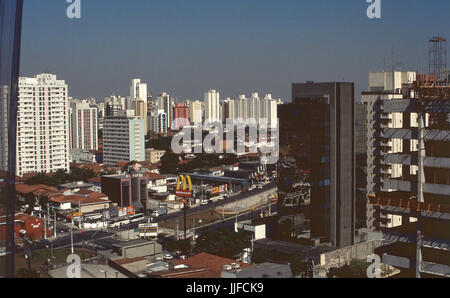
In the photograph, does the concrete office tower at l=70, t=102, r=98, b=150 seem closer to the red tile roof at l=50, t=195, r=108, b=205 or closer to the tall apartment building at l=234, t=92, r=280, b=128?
the tall apartment building at l=234, t=92, r=280, b=128

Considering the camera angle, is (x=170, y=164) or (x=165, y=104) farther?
(x=165, y=104)

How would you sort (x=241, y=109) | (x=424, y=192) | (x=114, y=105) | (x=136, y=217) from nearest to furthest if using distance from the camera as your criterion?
(x=424, y=192) < (x=136, y=217) < (x=241, y=109) < (x=114, y=105)

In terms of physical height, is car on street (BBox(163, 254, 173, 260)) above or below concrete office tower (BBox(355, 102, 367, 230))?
below

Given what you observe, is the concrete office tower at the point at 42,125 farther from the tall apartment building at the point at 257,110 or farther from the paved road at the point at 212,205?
the tall apartment building at the point at 257,110

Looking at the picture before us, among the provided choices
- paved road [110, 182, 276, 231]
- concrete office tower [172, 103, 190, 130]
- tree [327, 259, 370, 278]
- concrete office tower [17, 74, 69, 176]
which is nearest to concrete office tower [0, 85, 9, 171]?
tree [327, 259, 370, 278]

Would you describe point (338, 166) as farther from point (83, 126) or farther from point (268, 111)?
point (268, 111)

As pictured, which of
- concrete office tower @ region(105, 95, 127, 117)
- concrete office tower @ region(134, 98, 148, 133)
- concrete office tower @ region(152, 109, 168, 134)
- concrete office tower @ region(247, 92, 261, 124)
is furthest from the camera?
concrete office tower @ region(152, 109, 168, 134)

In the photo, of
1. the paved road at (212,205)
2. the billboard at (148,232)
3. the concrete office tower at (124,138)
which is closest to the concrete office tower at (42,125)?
the concrete office tower at (124,138)

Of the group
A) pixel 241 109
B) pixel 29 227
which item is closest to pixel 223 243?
pixel 29 227
